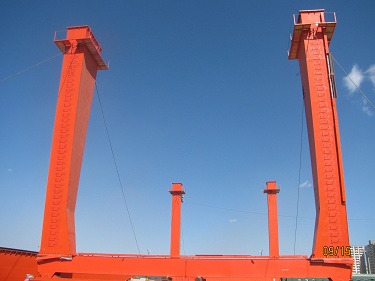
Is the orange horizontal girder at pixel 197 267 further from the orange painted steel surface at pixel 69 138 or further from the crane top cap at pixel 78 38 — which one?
the crane top cap at pixel 78 38

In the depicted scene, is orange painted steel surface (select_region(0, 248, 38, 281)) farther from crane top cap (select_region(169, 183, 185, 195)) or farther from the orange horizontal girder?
crane top cap (select_region(169, 183, 185, 195))

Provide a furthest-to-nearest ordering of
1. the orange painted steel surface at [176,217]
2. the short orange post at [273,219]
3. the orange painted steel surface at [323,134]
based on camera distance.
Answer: the short orange post at [273,219] → the orange painted steel surface at [176,217] → the orange painted steel surface at [323,134]

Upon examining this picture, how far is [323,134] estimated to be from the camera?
466 inches

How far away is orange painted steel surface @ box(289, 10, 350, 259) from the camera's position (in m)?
10.7

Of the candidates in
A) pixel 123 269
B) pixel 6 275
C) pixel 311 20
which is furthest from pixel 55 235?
pixel 311 20

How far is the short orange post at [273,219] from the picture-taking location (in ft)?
74.2

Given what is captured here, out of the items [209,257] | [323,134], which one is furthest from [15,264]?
[323,134]

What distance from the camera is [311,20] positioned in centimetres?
1298

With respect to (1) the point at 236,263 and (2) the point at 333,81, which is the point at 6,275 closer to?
(1) the point at 236,263

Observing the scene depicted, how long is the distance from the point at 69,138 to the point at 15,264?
415 inches

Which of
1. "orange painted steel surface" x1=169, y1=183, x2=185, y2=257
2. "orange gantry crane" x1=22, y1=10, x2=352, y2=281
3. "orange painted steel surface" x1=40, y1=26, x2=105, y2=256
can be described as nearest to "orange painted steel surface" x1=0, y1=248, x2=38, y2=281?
"orange gantry crane" x1=22, y1=10, x2=352, y2=281

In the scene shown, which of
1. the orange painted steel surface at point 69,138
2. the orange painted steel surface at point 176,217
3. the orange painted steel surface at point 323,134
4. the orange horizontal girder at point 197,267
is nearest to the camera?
the orange horizontal girder at point 197,267
